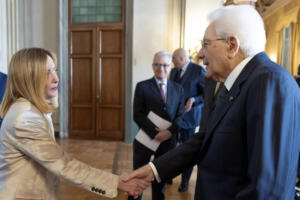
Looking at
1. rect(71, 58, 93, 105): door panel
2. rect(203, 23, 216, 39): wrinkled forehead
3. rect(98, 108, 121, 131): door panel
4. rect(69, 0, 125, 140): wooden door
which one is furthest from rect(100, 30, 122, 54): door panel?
rect(203, 23, 216, 39): wrinkled forehead

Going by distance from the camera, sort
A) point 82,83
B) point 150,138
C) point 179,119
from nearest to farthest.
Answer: point 150,138
point 179,119
point 82,83

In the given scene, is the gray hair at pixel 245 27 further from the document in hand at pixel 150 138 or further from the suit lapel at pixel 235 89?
the document in hand at pixel 150 138

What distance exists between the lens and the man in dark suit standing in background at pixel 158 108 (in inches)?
112

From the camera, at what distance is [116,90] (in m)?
7.03

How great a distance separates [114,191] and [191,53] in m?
5.15

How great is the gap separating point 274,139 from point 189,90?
113 inches

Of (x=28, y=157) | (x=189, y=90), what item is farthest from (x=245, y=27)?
(x=189, y=90)

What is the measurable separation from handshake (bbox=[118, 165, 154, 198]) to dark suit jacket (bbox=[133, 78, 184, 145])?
41.4 inches

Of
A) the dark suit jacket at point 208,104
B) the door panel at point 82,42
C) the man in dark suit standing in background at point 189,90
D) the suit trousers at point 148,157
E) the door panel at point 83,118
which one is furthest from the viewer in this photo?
the door panel at point 83,118

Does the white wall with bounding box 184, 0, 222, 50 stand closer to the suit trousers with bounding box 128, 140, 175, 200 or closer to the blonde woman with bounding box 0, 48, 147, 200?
the suit trousers with bounding box 128, 140, 175, 200

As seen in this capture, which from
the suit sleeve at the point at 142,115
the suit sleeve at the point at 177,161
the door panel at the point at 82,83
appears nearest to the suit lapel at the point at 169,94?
the suit sleeve at the point at 142,115

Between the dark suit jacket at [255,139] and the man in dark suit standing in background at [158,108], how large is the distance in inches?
62.8

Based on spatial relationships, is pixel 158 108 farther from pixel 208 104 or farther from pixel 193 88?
pixel 193 88

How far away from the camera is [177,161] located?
5.34 ft
